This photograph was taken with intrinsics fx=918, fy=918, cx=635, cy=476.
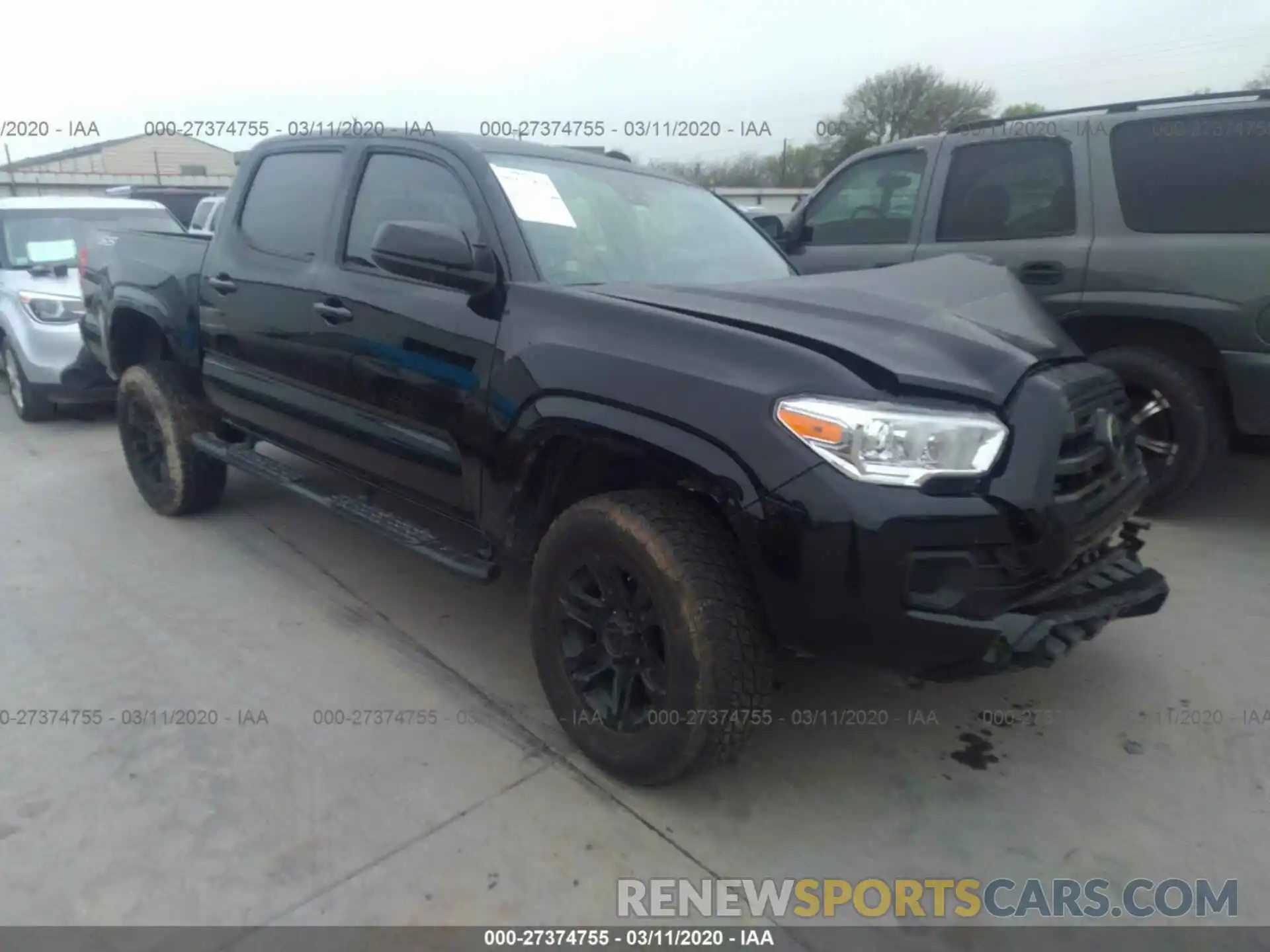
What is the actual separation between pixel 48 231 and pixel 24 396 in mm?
1538

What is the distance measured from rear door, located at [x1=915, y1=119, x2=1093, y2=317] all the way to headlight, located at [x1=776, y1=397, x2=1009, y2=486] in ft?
8.43

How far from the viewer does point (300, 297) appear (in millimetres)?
3588

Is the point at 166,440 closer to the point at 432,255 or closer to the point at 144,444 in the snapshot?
the point at 144,444

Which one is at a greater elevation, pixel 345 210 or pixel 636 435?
pixel 345 210

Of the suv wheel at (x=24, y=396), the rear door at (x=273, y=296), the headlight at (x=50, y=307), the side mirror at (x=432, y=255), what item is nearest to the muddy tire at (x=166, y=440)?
the rear door at (x=273, y=296)

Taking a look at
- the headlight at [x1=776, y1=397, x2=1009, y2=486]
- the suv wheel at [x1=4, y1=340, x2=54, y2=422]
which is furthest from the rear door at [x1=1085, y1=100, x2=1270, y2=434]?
the suv wheel at [x1=4, y1=340, x2=54, y2=422]

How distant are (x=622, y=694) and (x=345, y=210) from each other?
217 centimetres

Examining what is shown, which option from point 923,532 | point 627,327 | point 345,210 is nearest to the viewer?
point 923,532

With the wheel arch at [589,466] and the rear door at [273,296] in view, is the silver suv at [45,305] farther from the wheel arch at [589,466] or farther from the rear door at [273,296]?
the wheel arch at [589,466]

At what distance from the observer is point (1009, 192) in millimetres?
4863

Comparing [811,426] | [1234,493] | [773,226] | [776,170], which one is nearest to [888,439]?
[811,426]

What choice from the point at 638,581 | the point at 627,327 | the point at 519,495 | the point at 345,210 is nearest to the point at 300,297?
the point at 345,210

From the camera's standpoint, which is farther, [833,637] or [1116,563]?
[1116,563]

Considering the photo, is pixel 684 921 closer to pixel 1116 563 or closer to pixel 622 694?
pixel 622 694
